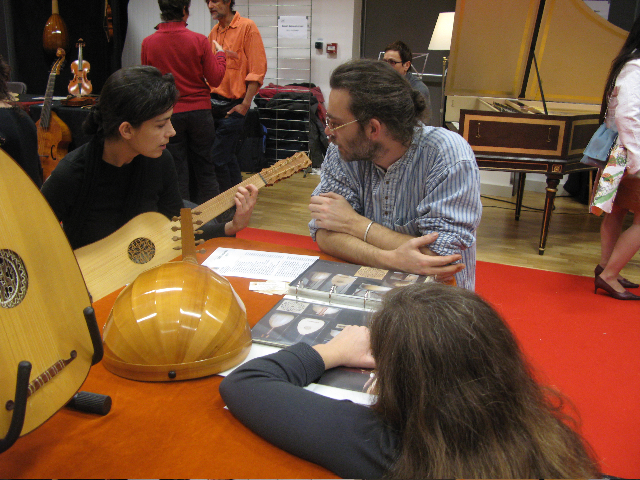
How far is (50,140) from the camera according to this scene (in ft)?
12.6

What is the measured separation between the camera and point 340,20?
6398 mm

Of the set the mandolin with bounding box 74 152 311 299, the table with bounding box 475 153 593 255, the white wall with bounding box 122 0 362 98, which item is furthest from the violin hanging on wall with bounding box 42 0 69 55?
the mandolin with bounding box 74 152 311 299

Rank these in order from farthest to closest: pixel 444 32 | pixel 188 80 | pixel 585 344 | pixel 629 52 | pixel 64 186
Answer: pixel 444 32 → pixel 188 80 → pixel 629 52 → pixel 585 344 → pixel 64 186

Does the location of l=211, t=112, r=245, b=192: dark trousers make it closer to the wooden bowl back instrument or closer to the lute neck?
the lute neck

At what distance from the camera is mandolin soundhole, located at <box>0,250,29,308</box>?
735 millimetres

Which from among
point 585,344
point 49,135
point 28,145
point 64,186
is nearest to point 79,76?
point 49,135

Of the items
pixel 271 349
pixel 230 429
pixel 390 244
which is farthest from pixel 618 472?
pixel 230 429

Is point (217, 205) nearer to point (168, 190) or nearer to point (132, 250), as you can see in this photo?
Result: point (132, 250)

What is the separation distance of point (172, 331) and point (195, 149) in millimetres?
3169

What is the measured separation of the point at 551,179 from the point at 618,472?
2.69m

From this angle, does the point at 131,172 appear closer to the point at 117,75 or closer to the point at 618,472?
the point at 117,75

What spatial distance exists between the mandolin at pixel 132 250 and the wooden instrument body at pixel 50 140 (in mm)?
2569

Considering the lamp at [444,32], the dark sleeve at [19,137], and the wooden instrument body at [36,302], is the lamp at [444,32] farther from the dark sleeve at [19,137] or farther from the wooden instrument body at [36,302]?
the wooden instrument body at [36,302]

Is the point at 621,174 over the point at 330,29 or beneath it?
beneath
